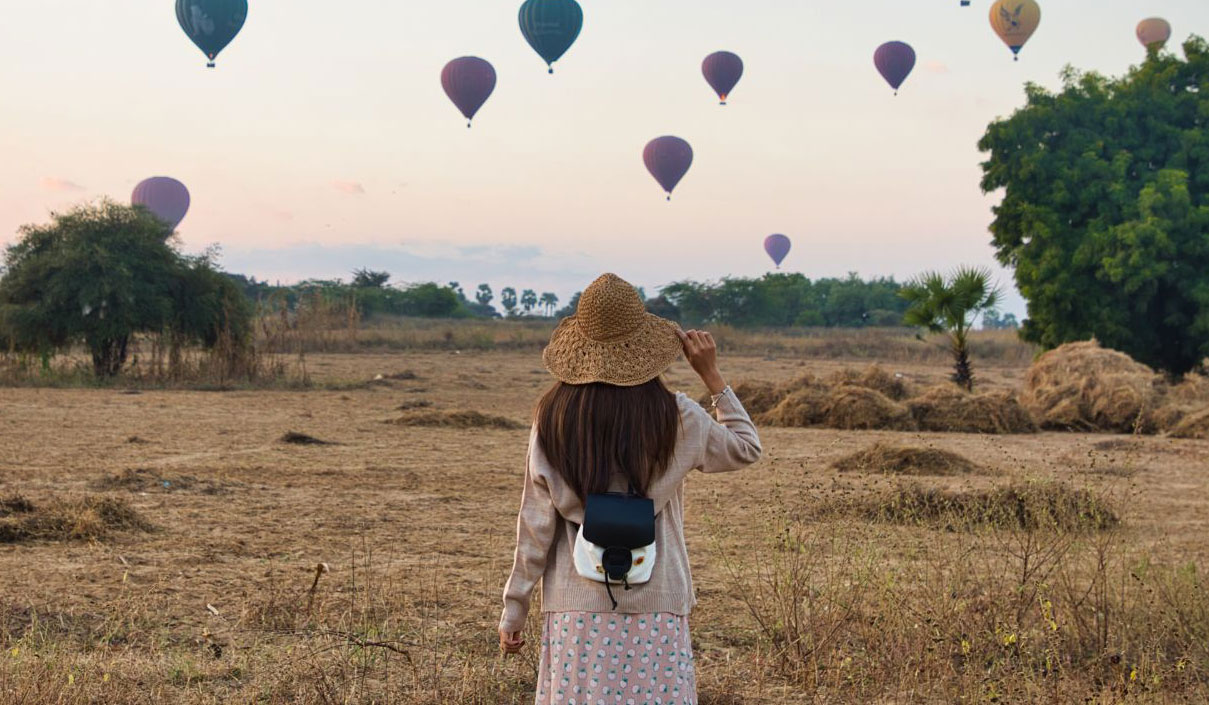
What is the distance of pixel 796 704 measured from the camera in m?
5.13

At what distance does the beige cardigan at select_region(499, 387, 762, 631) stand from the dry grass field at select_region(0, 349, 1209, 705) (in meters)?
1.53

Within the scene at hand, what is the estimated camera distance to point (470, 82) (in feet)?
132

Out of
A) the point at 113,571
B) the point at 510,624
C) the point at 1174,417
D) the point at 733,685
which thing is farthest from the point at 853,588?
the point at 1174,417

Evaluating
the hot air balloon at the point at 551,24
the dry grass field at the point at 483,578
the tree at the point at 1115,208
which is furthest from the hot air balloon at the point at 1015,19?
the dry grass field at the point at 483,578

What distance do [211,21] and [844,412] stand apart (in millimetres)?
21499

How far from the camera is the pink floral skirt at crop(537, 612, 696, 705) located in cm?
315

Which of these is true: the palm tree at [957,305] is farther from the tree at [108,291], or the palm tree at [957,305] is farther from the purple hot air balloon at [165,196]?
the purple hot air balloon at [165,196]

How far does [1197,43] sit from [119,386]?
84.3 ft

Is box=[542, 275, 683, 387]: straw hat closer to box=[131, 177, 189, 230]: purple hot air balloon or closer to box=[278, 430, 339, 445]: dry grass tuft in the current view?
box=[278, 430, 339, 445]: dry grass tuft

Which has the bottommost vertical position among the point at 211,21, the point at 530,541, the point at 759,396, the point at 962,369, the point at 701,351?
the point at 759,396

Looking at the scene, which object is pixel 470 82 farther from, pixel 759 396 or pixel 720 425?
pixel 720 425

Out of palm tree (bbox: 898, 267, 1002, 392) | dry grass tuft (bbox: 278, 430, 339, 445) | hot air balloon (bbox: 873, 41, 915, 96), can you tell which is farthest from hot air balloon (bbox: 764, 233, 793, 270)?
dry grass tuft (bbox: 278, 430, 339, 445)

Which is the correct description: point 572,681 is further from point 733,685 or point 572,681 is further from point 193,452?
point 193,452

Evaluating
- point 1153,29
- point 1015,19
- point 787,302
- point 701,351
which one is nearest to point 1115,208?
point 1015,19
